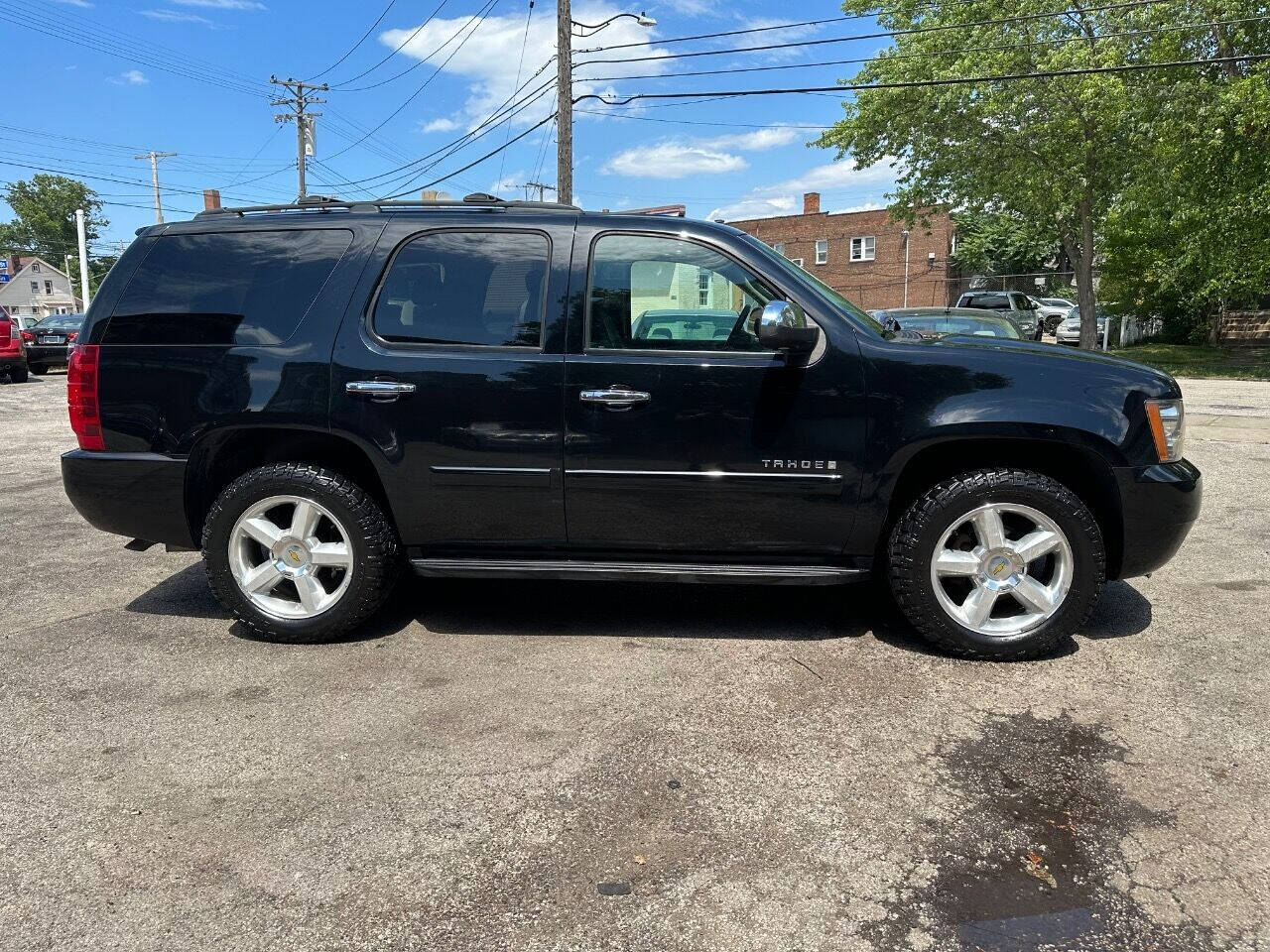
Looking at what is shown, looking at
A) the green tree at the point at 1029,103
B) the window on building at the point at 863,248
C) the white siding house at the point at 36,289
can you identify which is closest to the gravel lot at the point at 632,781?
the green tree at the point at 1029,103

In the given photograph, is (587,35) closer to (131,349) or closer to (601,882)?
(131,349)

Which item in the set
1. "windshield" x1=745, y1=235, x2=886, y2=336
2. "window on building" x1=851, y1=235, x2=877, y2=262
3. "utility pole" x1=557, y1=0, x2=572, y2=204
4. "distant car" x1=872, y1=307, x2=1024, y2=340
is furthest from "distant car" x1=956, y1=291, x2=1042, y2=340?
"windshield" x1=745, y1=235, x2=886, y2=336

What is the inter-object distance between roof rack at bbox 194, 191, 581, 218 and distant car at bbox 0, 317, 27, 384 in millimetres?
17140

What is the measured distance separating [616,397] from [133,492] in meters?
2.23

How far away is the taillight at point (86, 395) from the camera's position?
404 centimetres

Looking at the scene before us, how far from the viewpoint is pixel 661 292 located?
3.89 m

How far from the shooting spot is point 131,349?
4023 mm

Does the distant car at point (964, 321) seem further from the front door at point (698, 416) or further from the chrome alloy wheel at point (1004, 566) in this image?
the front door at point (698, 416)

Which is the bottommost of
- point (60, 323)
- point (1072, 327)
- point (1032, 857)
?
point (1032, 857)

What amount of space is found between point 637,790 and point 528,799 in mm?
338

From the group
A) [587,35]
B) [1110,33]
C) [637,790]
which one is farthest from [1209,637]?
[1110,33]

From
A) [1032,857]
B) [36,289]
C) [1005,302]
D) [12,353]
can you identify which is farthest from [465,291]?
[36,289]

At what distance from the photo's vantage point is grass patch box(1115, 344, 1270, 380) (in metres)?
20.8

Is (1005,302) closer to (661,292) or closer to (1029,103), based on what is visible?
(1029,103)
